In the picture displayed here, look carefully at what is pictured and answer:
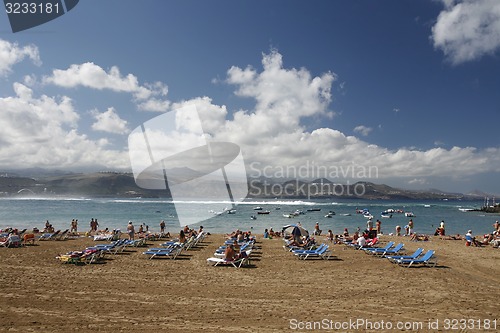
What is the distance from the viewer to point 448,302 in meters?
8.49

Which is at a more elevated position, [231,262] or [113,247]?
[113,247]

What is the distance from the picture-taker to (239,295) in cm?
888

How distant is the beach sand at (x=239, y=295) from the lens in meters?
6.83

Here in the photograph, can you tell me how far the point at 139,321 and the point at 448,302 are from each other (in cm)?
768

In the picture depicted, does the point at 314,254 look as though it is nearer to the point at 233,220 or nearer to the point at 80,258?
the point at 80,258

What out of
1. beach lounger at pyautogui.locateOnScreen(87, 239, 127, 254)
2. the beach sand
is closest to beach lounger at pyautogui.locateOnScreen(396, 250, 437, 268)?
the beach sand

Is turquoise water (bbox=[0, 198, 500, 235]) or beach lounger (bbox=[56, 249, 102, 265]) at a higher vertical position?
beach lounger (bbox=[56, 249, 102, 265])

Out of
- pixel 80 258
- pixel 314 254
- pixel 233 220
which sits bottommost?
pixel 233 220

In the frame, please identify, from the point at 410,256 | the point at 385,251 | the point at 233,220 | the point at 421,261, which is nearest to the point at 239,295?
the point at 421,261

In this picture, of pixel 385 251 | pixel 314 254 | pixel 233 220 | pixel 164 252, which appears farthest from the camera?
pixel 233 220

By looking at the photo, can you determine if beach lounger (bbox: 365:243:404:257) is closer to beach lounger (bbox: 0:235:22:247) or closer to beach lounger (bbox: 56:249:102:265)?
beach lounger (bbox: 56:249:102:265)

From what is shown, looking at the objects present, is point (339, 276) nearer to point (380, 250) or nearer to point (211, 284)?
point (211, 284)

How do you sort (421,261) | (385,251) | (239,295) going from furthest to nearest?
(385,251)
(421,261)
(239,295)

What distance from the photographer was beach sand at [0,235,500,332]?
6.83 metres
